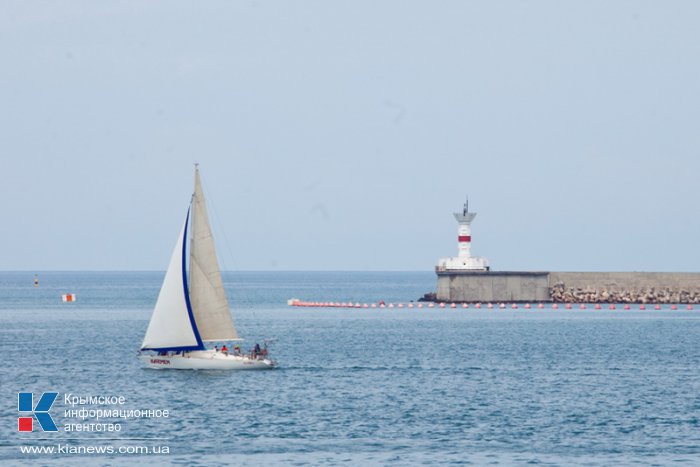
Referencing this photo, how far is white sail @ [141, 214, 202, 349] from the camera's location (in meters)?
59.7

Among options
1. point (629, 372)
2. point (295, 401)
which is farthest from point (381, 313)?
point (295, 401)

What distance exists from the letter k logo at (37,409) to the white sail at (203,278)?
29.3ft

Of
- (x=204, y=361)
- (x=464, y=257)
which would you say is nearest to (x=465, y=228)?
(x=464, y=257)

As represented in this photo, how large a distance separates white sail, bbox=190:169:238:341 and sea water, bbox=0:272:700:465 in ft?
8.38

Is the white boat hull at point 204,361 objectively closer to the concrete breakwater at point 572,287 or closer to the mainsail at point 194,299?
the mainsail at point 194,299

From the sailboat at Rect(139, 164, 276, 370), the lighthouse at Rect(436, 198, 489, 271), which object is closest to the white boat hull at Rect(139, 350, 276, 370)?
the sailboat at Rect(139, 164, 276, 370)

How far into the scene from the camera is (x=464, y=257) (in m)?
136

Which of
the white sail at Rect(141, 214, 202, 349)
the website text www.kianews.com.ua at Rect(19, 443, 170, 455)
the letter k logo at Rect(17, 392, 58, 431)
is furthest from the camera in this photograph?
the white sail at Rect(141, 214, 202, 349)

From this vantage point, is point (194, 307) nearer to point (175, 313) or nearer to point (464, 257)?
point (175, 313)

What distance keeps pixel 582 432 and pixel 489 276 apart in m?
92.3

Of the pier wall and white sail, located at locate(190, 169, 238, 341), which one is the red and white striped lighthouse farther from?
white sail, located at locate(190, 169, 238, 341)

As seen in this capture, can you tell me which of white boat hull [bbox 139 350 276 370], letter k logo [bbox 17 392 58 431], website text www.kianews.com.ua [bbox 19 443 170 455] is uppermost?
white boat hull [bbox 139 350 276 370]

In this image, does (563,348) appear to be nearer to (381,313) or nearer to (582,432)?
(582,432)

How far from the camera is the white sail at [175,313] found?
59.7 m
